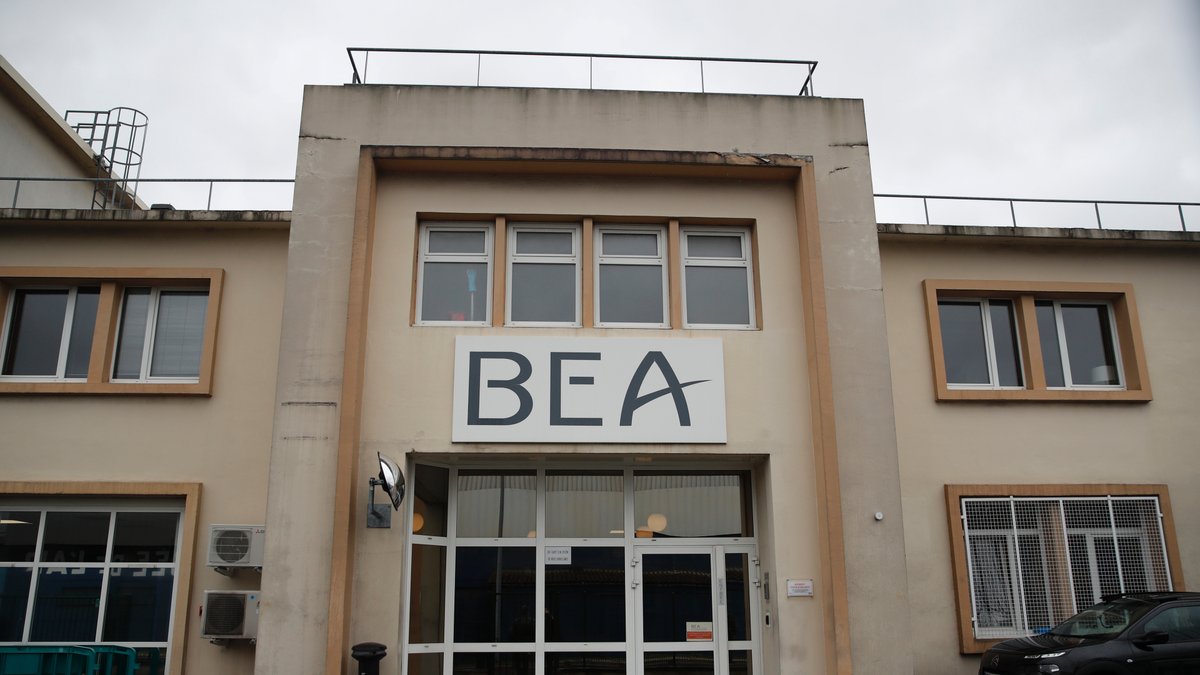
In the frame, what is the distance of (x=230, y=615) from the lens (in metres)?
9.00

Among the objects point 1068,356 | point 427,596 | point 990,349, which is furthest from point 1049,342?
point 427,596

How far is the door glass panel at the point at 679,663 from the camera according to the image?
30.0 ft

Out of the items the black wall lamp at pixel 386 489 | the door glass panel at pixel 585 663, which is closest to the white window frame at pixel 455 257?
the black wall lamp at pixel 386 489

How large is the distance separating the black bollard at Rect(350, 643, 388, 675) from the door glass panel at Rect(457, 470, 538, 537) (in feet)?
5.88

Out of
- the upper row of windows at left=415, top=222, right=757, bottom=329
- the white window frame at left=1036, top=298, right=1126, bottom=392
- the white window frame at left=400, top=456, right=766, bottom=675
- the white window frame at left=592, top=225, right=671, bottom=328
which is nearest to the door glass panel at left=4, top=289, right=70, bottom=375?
the upper row of windows at left=415, top=222, right=757, bottom=329

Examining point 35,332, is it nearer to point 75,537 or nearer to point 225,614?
point 75,537

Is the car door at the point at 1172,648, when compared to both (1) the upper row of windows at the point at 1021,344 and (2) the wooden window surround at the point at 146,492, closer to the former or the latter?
(1) the upper row of windows at the point at 1021,344

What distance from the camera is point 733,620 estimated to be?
9.30m

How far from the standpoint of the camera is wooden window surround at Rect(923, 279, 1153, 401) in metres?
10.6

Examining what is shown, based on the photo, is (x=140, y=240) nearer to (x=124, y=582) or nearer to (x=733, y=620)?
(x=124, y=582)

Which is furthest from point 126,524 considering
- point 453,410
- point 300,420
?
point 453,410

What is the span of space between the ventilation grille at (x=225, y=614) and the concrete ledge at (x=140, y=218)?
467cm

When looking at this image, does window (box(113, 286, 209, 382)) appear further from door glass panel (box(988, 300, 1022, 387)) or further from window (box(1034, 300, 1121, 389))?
window (box(1034, 300, 1121, 389))

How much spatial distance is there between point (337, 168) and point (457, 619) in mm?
5396
